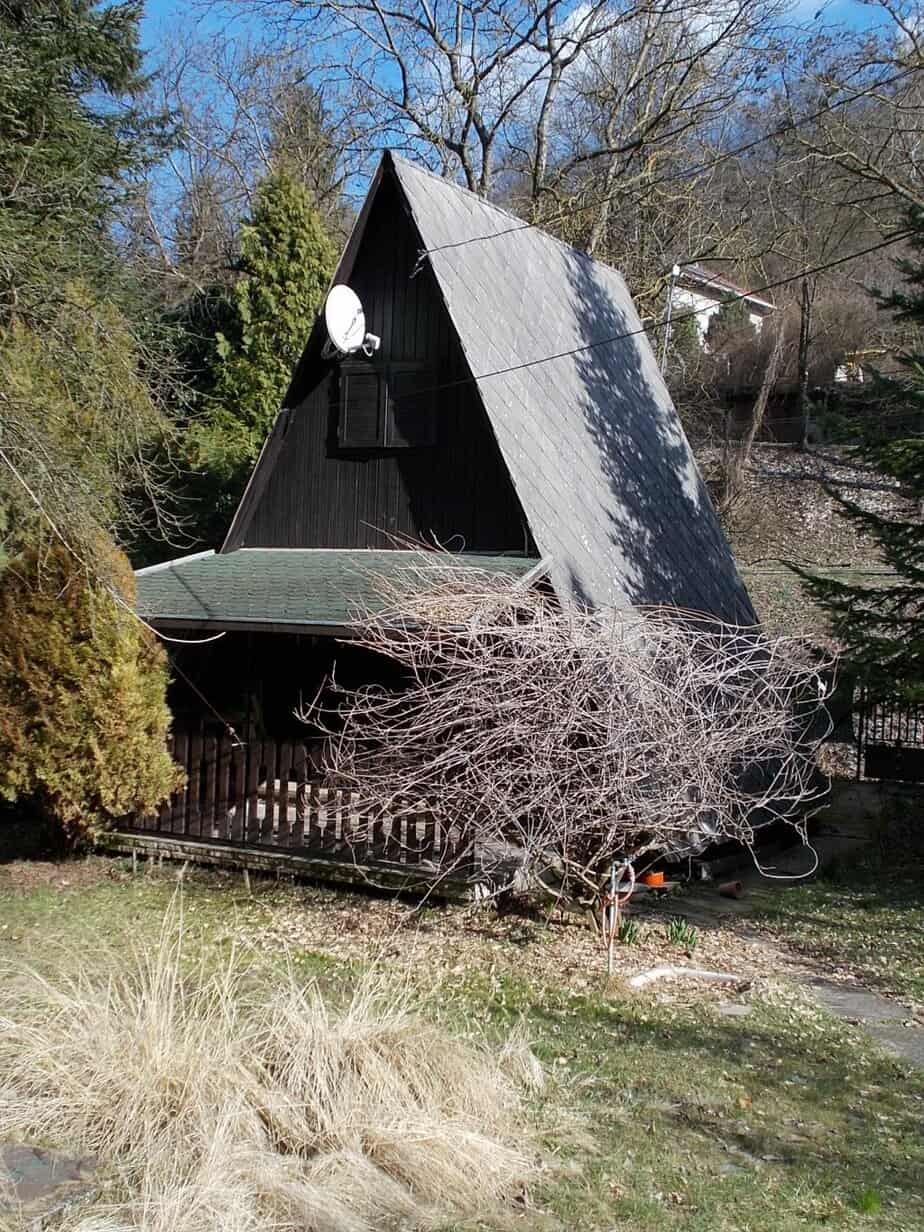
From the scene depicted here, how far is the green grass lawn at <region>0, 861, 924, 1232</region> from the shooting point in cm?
464

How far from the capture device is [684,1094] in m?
5.79

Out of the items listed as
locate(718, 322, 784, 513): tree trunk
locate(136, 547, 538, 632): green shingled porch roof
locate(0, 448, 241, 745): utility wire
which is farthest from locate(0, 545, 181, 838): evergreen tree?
locate(718, 322, 784, 513): tree trunk

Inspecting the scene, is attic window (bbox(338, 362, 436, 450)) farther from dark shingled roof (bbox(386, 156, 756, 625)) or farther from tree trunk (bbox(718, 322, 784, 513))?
tree trunk (bbox(718, 322, 784, 513))

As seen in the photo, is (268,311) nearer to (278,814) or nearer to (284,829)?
(278,814)

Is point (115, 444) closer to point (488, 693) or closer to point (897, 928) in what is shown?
point (488, 693)

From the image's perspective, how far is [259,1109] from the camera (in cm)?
485

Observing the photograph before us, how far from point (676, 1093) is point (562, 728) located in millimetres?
2604

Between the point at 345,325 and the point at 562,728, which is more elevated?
the point at 345,325

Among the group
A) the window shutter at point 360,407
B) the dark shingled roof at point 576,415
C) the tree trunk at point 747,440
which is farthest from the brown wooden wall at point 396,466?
the tree trunk at point 747,440

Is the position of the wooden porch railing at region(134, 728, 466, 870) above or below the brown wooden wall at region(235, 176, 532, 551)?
below

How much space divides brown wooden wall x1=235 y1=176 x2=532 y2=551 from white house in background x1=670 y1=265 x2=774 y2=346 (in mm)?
14920

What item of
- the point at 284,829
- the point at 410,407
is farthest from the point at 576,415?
the point at 284,829

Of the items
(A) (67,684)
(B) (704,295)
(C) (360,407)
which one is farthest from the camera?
(B) (704,295)

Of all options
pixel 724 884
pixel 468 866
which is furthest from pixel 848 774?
pixel 468 866
